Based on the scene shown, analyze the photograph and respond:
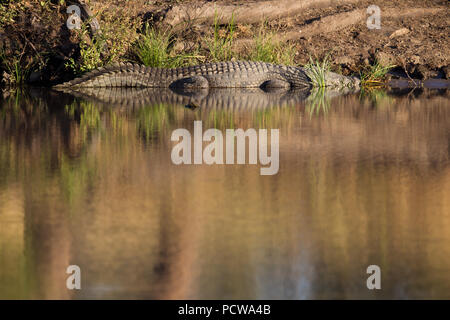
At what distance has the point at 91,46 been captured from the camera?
15742 millimetres

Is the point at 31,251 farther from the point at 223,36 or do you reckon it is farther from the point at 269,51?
the point at 223,36

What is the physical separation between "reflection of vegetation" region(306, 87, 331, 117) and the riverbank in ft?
4.59

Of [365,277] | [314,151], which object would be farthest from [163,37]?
[365,277]

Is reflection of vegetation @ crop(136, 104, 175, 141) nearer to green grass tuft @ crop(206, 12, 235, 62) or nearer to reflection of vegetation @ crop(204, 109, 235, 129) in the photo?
reflection of vegetation @ crop(204, 109, 235, 129)

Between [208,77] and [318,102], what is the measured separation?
3667 millimetres

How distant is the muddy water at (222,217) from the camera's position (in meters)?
3.73

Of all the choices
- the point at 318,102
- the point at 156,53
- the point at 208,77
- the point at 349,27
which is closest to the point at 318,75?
the point at 208,77

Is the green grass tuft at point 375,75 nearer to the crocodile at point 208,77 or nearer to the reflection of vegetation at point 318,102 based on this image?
the crocodile at point 208,77

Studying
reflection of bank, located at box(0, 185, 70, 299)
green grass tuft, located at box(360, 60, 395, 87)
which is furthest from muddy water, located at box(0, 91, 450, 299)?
green grass tuft, located at box(360, 60, 395, 87)

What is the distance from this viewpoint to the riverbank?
16.1 metres

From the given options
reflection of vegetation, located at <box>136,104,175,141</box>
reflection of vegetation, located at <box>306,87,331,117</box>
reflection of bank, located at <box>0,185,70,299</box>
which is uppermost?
reflection of vegetation, located at <box>306,87,331,117</box>

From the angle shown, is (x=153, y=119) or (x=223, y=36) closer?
(x=153, y=119)

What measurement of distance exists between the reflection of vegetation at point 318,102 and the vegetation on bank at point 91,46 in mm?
1352

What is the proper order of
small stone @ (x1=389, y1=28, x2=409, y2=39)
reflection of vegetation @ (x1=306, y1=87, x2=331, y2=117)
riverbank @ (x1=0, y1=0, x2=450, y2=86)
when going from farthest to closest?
1. small stone @ (x1=389, y1=28, x2=409, y2=39)
2. riverbank @ (x1=0, y1=0, x2=450, y2=86)
3. reflection of vegetation @ (x1=306, y1=87, x2=331, y2=117)
